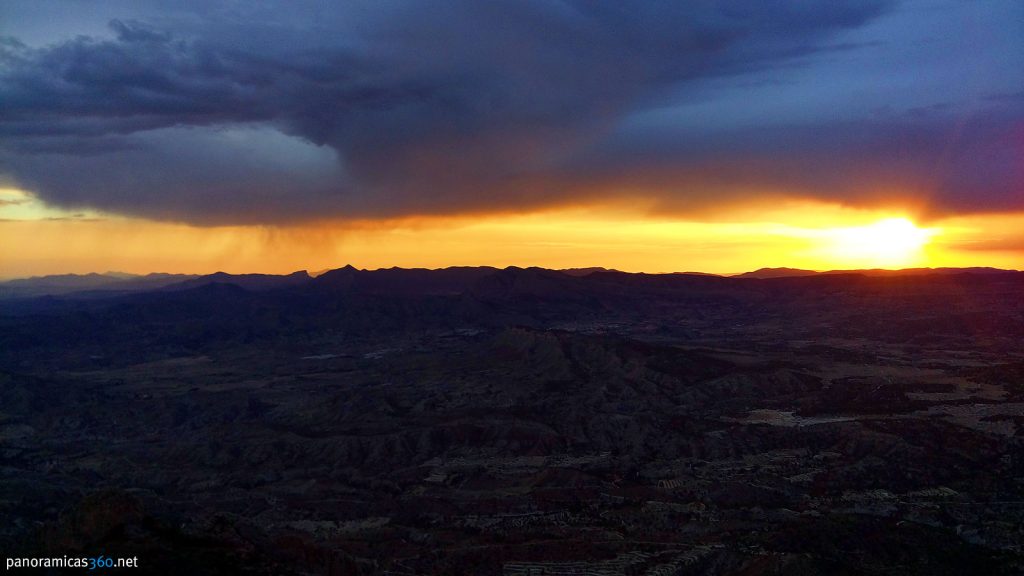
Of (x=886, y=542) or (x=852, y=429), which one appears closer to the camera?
(x=886, y=542)

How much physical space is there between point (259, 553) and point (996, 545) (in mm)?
59328

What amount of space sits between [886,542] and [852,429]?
153 ft

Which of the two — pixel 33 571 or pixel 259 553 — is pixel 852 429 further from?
pixel 33 571

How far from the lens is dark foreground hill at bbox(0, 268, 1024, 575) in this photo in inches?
2532

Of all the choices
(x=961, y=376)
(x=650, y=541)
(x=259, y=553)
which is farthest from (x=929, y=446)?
(x=259, y=553)

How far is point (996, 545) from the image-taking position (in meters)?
69.2

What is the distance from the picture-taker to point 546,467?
102 metres

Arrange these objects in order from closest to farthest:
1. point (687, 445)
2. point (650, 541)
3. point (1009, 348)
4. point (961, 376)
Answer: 1. point (650, 541)
2. point (687, 445)
3. point (961, 376)
4. point (1009, 348)

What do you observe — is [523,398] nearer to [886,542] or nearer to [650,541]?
[650,541]

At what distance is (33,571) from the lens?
4103cm

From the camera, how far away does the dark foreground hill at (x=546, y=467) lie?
64312 millimetres

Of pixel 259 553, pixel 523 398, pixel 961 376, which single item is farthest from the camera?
pixel 961 376

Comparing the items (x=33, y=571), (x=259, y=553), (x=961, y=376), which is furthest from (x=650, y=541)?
(x=961, y=376)

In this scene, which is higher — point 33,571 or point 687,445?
point 33,571
